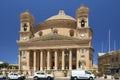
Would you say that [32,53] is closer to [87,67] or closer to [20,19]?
[20,19]

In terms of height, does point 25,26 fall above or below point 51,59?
above

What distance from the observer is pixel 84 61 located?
84438mm

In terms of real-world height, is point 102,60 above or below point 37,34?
below

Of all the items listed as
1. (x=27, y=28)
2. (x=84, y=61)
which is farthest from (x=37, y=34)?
(x=84, y=61)

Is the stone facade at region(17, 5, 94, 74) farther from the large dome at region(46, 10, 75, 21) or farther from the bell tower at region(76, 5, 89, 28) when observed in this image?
the large dome at region(46, 10, 75, 21)

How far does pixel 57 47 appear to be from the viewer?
284 feet

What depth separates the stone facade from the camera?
8494 cm

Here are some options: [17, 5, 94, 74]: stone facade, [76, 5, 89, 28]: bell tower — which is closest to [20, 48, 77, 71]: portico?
[17, 5, 94, 74]: stone facade

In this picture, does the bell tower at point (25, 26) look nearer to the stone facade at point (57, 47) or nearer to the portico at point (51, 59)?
the stone facade at point (57, 47)

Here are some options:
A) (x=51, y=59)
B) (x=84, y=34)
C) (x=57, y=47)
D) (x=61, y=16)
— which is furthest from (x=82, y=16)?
(x=51, y=59)

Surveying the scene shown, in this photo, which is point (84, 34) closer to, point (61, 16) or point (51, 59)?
point (51, 59)

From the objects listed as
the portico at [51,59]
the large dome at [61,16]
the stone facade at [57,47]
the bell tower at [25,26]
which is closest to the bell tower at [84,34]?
the stone facade at [57,47]

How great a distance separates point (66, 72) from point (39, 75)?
28.3 m

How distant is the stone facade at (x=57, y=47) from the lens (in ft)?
279
